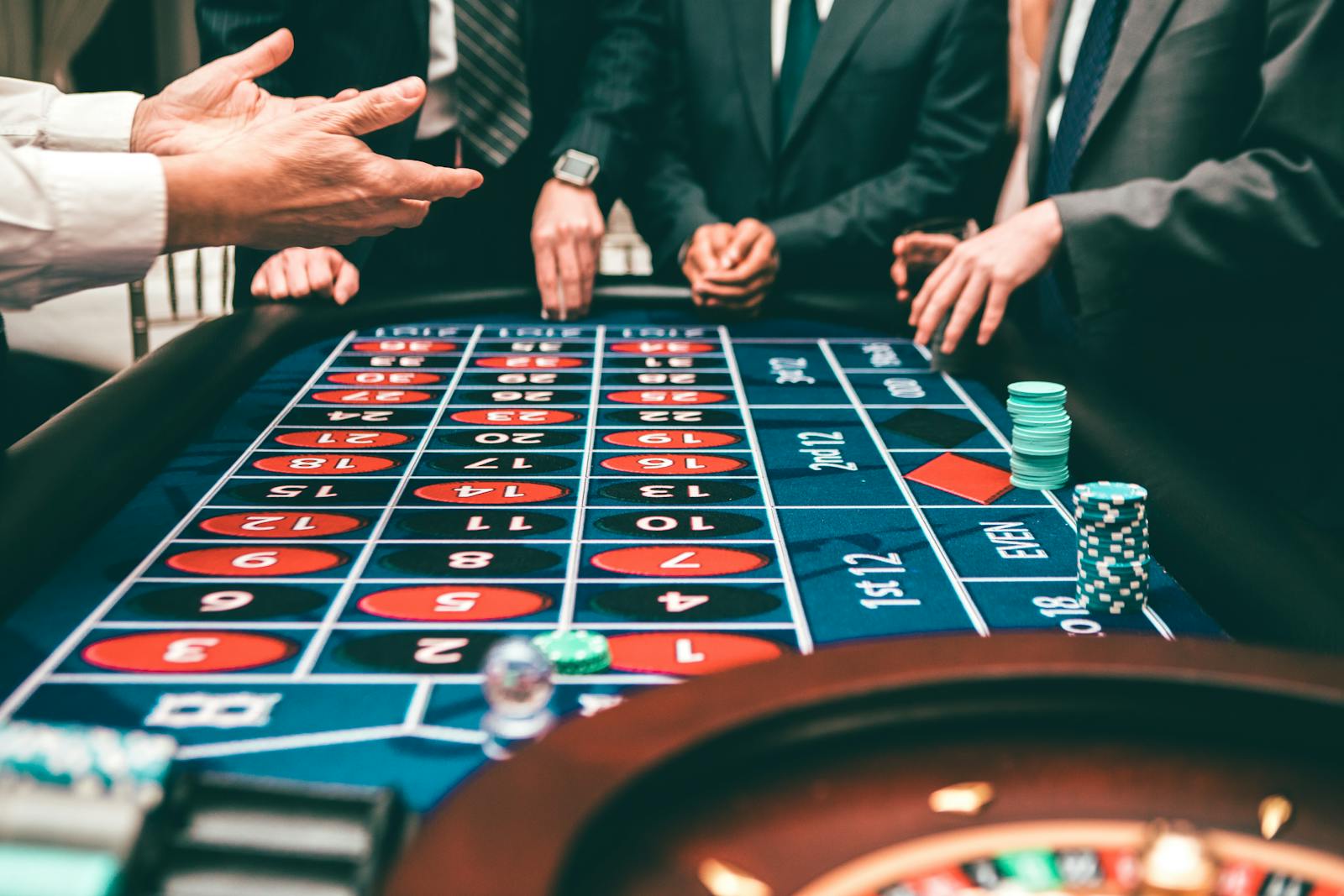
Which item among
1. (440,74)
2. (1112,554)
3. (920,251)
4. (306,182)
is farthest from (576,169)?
(1112,554)

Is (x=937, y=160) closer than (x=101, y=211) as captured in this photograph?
No

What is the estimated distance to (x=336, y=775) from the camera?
0.88m

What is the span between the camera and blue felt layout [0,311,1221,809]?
39.2 inches

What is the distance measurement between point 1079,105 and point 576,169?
1151 millimetres

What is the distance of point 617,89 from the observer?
3057 mm

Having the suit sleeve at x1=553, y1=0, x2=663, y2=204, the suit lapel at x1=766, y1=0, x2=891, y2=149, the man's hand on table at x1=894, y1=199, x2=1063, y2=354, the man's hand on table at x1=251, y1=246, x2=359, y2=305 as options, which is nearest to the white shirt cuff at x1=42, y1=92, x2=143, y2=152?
the man's hand on table at x1=251, y1=246, x2=359, y2=305

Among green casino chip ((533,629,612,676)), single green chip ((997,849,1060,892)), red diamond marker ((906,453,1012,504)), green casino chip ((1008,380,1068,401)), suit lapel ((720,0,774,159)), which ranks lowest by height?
red diamond marker ((906,453,1012,504))

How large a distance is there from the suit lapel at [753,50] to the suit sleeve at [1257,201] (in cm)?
112

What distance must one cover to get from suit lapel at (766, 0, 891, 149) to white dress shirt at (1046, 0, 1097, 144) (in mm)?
515

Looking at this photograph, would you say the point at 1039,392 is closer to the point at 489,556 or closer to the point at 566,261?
the point at 489,556

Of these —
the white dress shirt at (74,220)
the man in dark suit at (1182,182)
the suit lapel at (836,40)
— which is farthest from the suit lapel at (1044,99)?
the white dress shirt at (74,220)

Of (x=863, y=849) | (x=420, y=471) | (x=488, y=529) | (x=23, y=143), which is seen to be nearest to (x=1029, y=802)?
(x=863, y=849)

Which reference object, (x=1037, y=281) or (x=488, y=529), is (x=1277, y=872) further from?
(x=1037, y=281)

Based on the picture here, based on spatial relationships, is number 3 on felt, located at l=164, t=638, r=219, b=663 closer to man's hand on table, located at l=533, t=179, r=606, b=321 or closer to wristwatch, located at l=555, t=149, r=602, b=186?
man's hand on table, located at l=533, t=179, r=606, b=321
